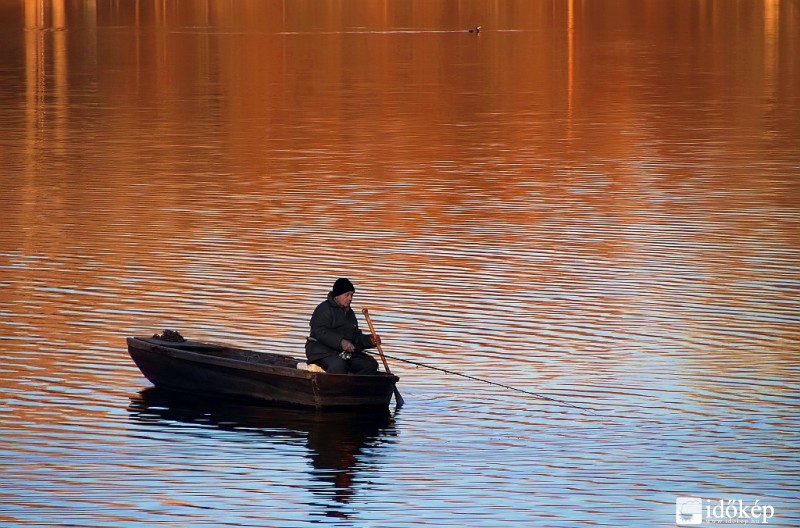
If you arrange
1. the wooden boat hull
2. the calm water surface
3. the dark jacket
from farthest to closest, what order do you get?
the dark jacket
the wooden boat hull
the calm water surface

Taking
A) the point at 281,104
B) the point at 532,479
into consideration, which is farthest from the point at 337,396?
the point at 281,104

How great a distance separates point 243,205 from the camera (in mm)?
41125

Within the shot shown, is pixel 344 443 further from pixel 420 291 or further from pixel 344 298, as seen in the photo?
pixel 420 291

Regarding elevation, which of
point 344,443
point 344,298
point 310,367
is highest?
point 344,298

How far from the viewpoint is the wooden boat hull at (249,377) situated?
71.9ft

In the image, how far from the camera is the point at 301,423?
21750mm

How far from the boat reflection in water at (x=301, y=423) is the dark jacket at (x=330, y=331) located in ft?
2.66

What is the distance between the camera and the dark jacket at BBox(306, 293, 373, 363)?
2216 centimetres

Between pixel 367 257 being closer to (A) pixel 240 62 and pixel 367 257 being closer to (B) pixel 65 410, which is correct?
(B) pixel 65 410
